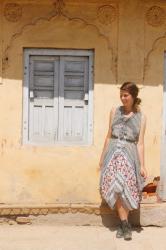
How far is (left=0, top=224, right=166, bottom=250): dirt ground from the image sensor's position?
534 centimetres

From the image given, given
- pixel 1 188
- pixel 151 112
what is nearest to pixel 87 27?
pixel 151 112

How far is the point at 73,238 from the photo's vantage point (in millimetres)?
5617

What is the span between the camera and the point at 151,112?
6199 millimetres

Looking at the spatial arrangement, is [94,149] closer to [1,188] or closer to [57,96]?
[57,96]

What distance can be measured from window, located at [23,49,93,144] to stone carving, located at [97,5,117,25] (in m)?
0.46

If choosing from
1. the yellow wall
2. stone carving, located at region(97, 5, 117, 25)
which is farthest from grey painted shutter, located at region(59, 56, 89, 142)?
stone carving, located at region(97, 5, 117, 25)

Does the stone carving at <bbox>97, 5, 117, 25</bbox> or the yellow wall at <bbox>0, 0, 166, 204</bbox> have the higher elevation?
the stone carving at <bbox>97, 5, 117, 25</bbox>

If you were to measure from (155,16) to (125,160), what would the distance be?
1.92 meters

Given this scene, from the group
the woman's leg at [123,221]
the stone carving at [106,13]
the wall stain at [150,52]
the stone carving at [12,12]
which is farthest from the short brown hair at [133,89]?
the stone carving at [12,12]

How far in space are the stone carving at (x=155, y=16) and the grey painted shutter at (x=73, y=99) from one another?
3.13ft

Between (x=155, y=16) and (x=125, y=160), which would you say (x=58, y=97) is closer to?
(x=125, y=160)

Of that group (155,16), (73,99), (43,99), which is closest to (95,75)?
(73,99)

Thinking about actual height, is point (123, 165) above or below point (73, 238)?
above

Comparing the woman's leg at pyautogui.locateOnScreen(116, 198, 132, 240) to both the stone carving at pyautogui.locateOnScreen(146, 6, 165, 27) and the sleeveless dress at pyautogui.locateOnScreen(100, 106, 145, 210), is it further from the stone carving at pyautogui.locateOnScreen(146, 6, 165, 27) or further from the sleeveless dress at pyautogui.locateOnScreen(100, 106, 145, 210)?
the stone carving at pyautogui.locateOnScreen(146, 6, 165, 27)
